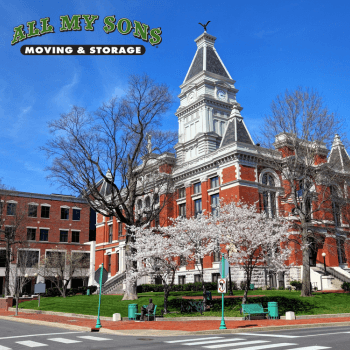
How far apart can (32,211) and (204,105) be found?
3085cm

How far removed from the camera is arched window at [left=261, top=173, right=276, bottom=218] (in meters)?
41.2

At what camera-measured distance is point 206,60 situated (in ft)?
191

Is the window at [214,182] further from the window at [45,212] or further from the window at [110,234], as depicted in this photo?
the window at [45,212]

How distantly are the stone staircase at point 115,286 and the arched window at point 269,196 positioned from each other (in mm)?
21066

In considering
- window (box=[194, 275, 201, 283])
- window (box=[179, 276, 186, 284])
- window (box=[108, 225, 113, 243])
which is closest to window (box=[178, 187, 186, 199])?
window (box=[179, 276, 186, 284])

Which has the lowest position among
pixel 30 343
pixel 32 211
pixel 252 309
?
pixel 30 343

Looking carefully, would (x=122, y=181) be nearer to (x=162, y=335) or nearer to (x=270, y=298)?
(x=270, y=298)

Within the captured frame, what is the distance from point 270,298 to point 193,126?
3343cm

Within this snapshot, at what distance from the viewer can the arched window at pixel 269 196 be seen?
4125 centimetres

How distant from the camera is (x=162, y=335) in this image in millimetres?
16859

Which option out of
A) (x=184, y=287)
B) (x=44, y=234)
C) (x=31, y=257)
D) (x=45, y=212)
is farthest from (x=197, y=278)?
(x=45, y=212)

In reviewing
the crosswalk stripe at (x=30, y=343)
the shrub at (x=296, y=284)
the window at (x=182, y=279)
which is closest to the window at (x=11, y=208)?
the window at (x=182, y=279)

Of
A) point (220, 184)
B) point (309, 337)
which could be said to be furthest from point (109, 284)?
point (309, 337)

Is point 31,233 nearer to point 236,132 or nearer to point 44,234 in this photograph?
point 44,234
